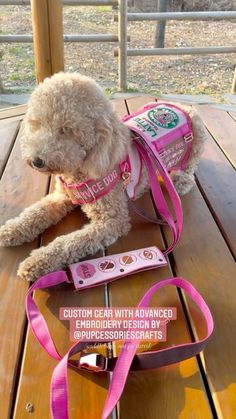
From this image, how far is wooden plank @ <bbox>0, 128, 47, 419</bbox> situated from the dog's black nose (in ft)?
0.90

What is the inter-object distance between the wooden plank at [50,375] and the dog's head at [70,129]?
0.37 m

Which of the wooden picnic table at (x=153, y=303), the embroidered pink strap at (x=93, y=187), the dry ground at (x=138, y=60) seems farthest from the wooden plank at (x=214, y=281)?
the dry ground at (x=138, y=60)

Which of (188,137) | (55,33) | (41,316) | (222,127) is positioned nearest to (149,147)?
(188,137)

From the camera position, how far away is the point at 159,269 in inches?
46.7

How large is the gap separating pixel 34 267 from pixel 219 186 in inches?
33.0

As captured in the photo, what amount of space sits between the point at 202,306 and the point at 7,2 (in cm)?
320

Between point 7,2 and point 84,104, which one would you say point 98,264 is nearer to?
point 84,104

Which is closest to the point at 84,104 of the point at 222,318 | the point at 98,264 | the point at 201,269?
the point at 98,264

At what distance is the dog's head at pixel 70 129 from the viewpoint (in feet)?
3.75

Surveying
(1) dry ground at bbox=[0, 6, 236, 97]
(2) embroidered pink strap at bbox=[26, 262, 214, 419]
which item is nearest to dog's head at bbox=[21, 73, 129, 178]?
(2) embroidered pink strap at bbox=[26, 262, 214, 419]

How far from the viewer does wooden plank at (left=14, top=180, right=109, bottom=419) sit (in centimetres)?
83

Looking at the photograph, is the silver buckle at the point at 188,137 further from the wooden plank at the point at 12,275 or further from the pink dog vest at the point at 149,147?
the wooden plank at the point at 12,275

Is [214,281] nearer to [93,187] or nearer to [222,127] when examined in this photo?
[93,187]

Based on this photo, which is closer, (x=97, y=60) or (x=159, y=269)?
(x=159, y=269)
